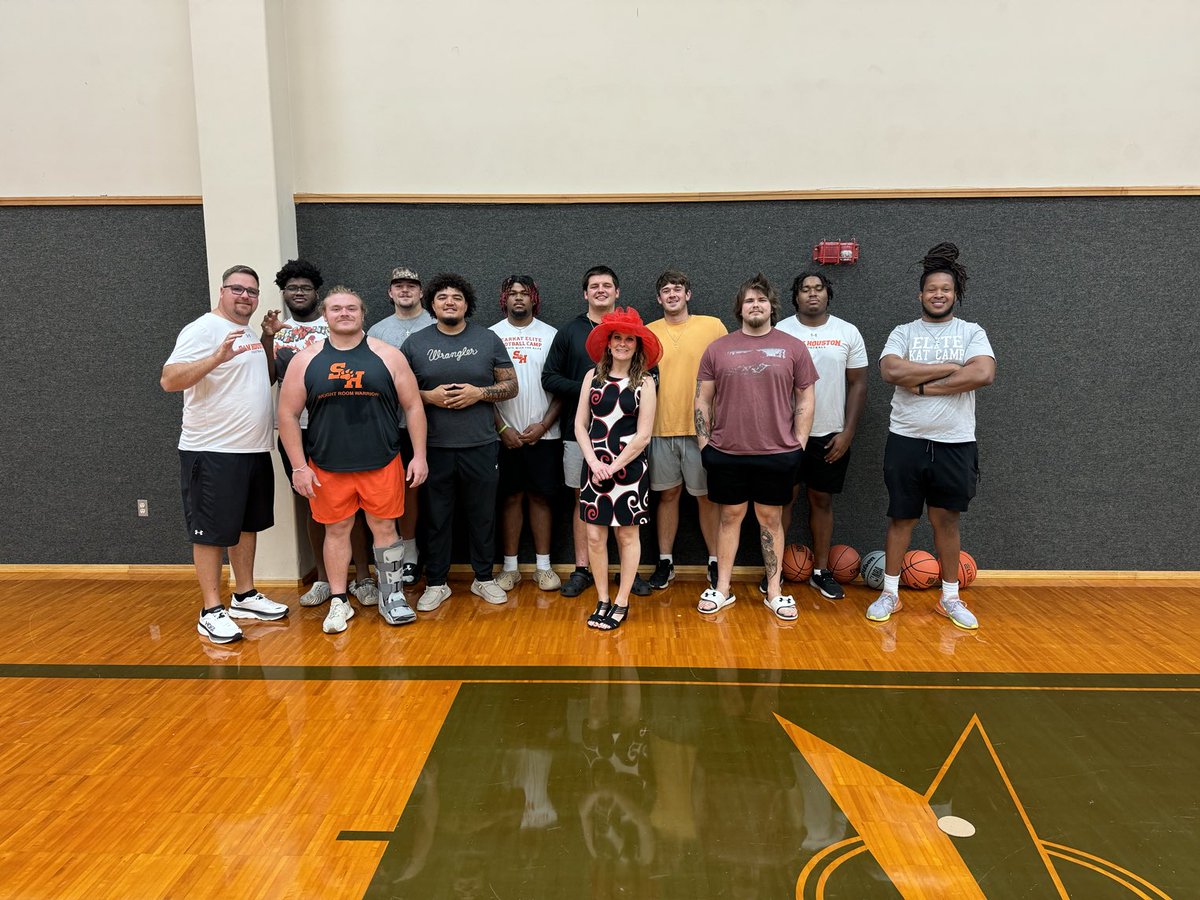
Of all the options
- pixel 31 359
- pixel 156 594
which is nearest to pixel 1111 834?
pixel 156 594

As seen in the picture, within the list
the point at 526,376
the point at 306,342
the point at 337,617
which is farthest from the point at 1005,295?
the point at 337,617

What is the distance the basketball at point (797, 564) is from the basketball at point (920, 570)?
53cm

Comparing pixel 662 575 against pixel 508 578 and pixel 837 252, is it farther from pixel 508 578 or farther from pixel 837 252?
pixel 837 252

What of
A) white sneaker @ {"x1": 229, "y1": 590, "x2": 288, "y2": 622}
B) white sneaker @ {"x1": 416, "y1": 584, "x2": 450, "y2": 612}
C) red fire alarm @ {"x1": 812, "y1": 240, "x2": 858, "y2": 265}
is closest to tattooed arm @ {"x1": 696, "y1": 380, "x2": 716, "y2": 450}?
red fire alarm @ {"x1": 812, "y1": 240, "x2": 858, "y2": 265}

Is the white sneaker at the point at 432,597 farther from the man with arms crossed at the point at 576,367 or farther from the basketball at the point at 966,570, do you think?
the basketball at the point at 966,570

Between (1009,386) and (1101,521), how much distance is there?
1033mm

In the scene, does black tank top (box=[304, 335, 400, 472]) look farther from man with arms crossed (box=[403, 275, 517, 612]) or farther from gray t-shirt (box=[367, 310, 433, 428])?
gray t-shirt (box=[367, 310, 433, 428])

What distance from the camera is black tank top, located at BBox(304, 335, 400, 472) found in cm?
356

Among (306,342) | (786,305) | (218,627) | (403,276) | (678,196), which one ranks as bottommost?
(218,627)

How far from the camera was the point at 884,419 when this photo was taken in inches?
177

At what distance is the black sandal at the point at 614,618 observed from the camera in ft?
12.3

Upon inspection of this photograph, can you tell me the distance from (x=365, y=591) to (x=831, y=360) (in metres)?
2.91

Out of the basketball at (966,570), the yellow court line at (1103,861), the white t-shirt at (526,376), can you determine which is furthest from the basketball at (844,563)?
the yellow court line at (1103,861)

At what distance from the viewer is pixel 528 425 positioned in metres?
4.22
